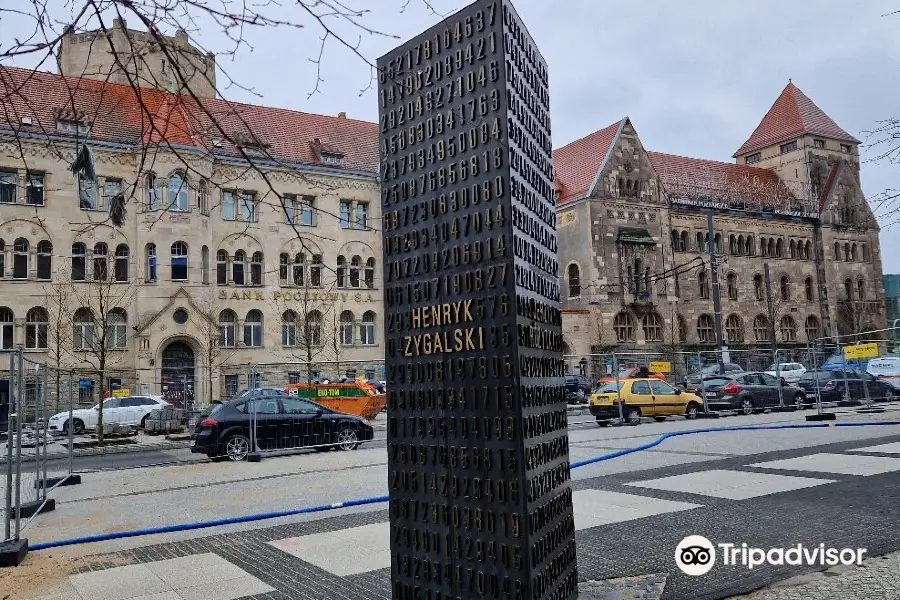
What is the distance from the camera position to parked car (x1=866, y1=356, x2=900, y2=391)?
3119cm

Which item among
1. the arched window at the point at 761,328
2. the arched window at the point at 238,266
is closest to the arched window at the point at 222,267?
the arched window at the point at 238,266

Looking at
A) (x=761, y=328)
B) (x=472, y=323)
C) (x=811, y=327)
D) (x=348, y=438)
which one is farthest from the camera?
(x=811, y=327)

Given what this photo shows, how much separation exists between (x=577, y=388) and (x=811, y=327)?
33.6 metres

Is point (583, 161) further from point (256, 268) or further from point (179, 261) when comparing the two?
point (179, 261)

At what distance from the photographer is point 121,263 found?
39.8m

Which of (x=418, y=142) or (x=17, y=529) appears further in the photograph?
(x=17, y=529)

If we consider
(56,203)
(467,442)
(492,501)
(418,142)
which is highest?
(56,203)

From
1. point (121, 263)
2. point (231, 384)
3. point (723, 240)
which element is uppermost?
point (723, 240)

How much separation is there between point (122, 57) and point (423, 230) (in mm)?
2127

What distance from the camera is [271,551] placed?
23.3 ft

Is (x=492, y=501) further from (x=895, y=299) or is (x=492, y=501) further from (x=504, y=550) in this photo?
(x=895, y=299)

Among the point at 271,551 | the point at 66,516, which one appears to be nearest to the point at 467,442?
the point at 271,551

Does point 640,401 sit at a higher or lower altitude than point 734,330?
lower

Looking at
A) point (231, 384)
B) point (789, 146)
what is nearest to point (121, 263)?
point (231, 384)
